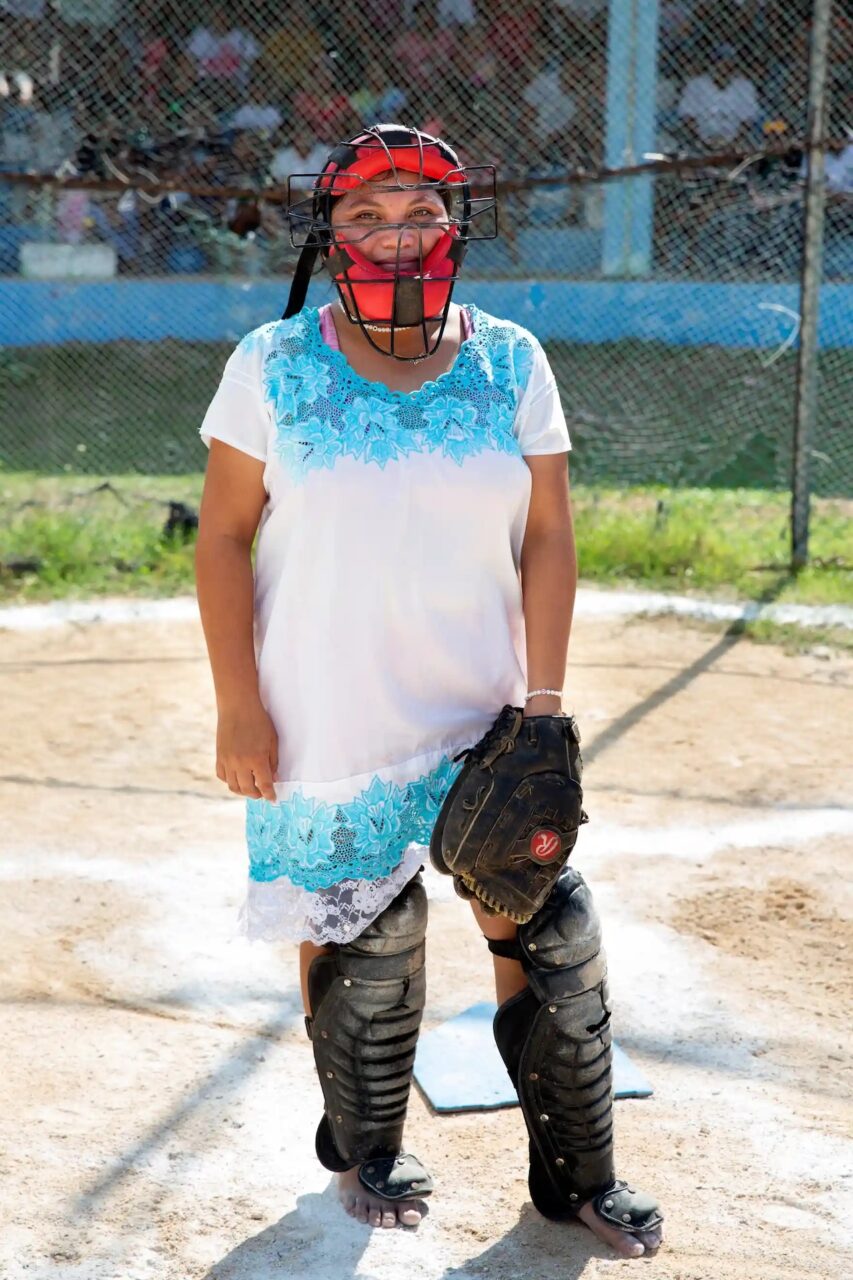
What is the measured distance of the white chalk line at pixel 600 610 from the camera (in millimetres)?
6371

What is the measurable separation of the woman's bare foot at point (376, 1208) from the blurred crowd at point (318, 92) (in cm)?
879

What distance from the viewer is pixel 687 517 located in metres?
7.84

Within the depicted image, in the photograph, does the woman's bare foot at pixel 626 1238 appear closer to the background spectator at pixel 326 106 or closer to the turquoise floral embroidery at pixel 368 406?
the turquoise floral embroidery at pixel 368 406

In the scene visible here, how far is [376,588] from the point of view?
2.42 m

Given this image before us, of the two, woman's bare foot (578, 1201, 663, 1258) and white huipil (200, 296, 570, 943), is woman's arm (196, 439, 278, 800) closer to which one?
white huipil (200, 296, 570, 943)

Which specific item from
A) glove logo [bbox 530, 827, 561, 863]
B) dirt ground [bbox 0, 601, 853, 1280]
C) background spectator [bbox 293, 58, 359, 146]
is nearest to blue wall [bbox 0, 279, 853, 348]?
background spectator [bbox 293, 58, 359, 146]

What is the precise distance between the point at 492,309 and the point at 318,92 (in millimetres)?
2263

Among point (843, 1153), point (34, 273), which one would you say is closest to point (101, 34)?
point (34, 273)

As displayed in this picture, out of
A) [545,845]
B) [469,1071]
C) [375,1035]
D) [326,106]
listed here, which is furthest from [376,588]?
[326,106]

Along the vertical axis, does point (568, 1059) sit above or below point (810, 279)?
below

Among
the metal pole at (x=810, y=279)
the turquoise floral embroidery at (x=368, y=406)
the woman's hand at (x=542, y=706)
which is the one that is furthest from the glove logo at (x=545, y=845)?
the metal pole at (x=810, y=279)

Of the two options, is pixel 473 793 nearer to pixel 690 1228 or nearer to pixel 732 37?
pixel 690 1228

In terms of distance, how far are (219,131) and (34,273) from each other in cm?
171

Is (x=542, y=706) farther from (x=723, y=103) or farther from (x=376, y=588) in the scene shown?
(x=723, y=103)
